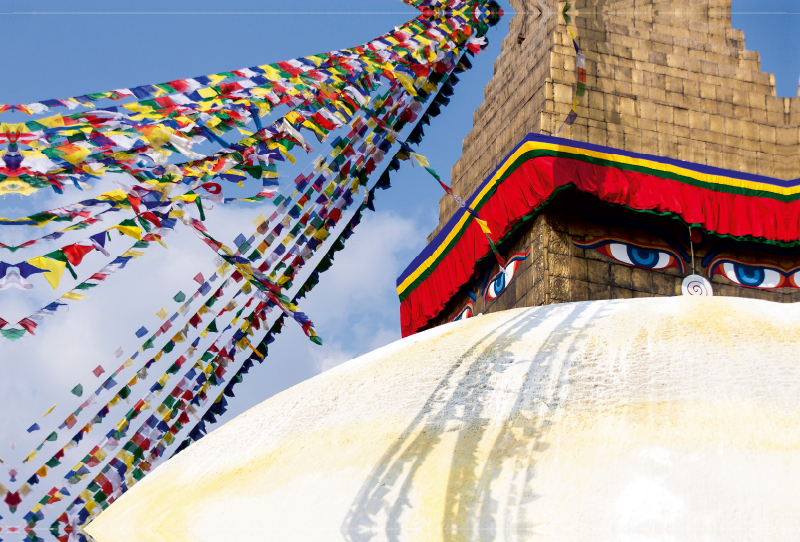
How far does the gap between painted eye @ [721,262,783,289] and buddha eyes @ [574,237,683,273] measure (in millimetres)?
589

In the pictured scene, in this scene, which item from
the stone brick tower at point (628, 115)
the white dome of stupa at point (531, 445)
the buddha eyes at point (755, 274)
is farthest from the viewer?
the buddha eyes at point (755, 274)

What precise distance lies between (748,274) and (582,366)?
4983 millimetres

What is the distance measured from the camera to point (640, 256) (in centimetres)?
837

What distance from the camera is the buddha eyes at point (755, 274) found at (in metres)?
8.52

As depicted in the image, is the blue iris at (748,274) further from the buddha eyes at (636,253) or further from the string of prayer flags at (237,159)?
the string of prayer flags at (237,159)

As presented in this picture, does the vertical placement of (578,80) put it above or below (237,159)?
above

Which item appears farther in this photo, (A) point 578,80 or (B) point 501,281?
(B) point 501,281

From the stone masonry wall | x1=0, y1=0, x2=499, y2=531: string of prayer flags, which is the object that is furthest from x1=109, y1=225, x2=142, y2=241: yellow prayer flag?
the stone masonry wall

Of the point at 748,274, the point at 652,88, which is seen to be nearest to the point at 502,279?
the point at 748,274

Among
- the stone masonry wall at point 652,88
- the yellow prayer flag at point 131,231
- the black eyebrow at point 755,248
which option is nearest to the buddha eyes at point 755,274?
the black eyebrow at point 755,248

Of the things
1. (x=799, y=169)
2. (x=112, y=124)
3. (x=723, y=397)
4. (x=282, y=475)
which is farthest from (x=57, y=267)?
(x=799, y=169)

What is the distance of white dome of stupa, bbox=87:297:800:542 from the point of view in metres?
3.43

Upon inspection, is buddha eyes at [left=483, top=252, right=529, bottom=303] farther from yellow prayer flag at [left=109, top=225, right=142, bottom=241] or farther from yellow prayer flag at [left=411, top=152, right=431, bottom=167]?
yellow prayer flag at [left=109, top=225, right=142, bottom=241]

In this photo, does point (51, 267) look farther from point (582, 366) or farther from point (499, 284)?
point (499, 284)
